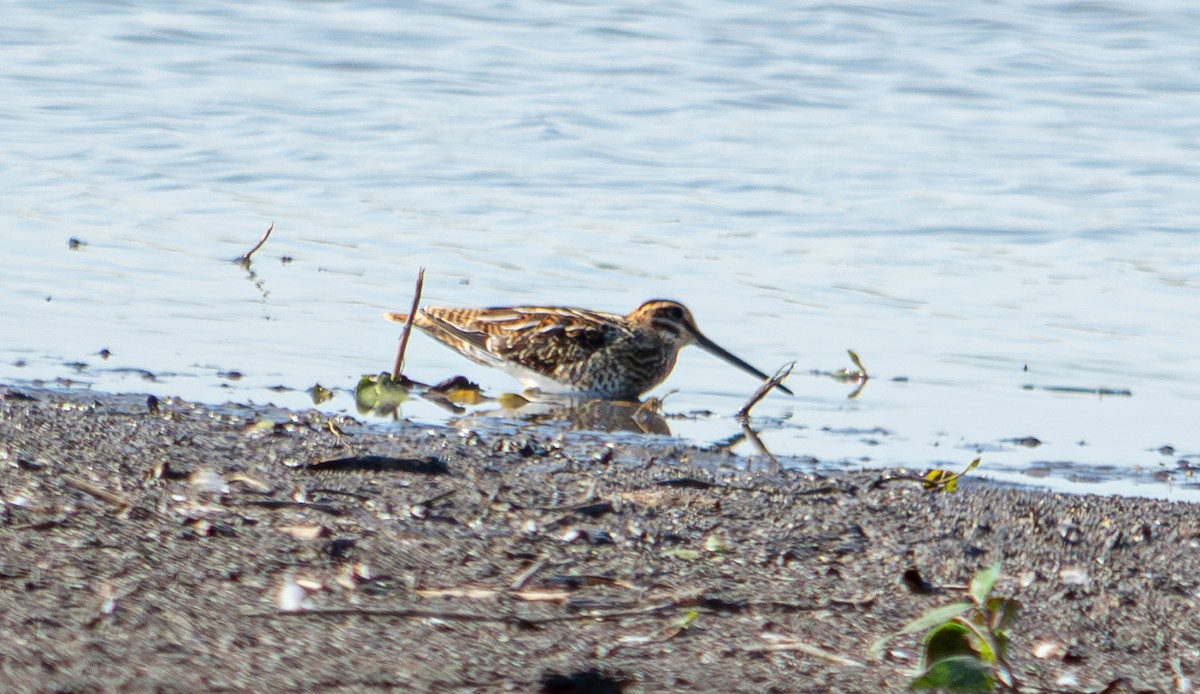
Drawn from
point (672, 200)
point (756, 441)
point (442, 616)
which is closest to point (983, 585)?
point (442, 616)

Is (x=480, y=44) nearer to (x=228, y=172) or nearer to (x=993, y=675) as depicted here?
(x=228, y=172)

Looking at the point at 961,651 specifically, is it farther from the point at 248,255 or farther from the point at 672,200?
the point at 672,200

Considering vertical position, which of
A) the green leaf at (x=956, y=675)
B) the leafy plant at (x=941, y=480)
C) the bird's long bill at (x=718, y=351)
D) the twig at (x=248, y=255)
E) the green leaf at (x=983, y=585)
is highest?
the green leaf at (x=983, y=585)

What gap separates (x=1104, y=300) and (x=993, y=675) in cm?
658

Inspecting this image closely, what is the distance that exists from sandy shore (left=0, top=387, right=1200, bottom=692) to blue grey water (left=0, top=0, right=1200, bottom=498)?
1.26 metres

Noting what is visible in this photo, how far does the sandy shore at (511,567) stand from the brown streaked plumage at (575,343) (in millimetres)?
2110

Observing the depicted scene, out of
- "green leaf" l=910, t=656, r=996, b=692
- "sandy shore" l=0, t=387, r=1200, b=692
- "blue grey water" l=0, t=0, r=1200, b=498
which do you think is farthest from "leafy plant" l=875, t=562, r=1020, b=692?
"blue grey water" l=0, t=0, r=1200, b=498

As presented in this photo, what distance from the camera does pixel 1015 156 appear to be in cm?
1422

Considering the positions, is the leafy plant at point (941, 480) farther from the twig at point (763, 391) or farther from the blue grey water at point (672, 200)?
the twig at point (763, 391)

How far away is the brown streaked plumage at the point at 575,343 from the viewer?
30.2 feet

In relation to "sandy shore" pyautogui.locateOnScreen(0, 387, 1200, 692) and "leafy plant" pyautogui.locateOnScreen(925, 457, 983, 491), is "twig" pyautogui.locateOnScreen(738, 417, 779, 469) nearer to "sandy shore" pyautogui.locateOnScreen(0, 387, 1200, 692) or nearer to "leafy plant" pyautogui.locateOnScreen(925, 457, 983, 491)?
"sandy shore" pyautogui.locateOnScreen(0, 387, 1200, 692)

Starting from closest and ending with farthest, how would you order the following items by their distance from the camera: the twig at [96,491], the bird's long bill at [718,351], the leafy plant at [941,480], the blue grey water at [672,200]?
the twig at [96,491] → the leafy plant at [941,480] → the blue grey water at [672,200] → the bird's long bill at [718,351]

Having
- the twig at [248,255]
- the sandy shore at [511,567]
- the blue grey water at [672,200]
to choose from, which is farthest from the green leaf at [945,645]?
the twig at [248,255]

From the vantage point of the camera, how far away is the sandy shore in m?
4.30
